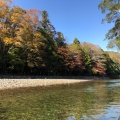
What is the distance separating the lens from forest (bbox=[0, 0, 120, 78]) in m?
38.0

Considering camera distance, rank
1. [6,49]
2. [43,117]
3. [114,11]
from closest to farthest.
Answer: [43,117]
[114,11]
[6,49]

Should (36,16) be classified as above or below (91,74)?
above

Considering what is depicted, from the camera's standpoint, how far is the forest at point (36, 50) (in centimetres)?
3800

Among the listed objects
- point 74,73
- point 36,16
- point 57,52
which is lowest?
point 74,73

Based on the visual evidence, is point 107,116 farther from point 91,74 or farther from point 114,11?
point 91,74

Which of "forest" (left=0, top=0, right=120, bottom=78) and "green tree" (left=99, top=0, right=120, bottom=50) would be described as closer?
"green tree" (left=99, top=0, right=120, bottom=50)

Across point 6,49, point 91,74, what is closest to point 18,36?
point 6,49

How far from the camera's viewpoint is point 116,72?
104000mm

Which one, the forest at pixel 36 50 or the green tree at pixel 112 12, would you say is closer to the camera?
the green tree at pixel 112 12

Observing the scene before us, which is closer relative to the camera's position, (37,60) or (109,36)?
(109,36)

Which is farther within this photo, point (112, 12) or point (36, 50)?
point (36, 50)

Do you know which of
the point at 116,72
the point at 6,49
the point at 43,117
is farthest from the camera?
the point at 116,72

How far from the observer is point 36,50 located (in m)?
47.2

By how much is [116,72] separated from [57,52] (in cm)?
5327
